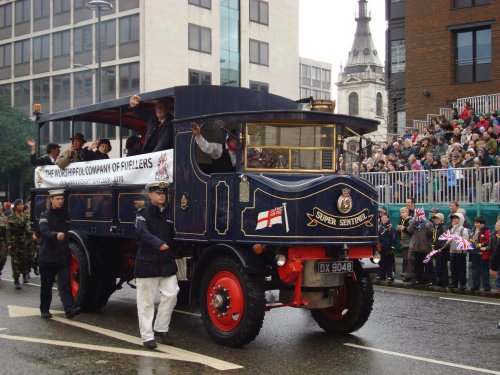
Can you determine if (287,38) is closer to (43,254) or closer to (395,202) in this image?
(395,202)

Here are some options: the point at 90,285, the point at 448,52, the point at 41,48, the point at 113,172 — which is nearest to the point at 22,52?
the point at 41,48

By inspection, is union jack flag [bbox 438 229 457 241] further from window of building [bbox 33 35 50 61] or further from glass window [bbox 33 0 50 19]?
glass window [bbox 33 0 50 19]

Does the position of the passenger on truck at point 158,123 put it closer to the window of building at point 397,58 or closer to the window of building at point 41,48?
the window of building at point 397,58

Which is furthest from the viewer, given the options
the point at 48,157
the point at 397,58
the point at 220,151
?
the point at 397,58

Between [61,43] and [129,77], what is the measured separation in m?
8.06

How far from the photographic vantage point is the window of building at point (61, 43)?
54.2 metres

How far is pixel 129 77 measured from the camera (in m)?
50.2

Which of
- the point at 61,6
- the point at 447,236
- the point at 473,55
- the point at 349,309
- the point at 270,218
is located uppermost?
the point at 61,6

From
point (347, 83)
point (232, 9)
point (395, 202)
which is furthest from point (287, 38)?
point (347, 83)

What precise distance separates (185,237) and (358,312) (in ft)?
7.97

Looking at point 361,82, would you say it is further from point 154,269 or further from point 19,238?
point 154,269

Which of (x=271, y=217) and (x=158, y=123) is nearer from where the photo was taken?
(x=271, y=217)

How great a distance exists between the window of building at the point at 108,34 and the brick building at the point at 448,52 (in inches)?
942

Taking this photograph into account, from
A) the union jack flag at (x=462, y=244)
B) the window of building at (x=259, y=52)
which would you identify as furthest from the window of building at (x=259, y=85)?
the union jack flag at (x=462, y=244)
